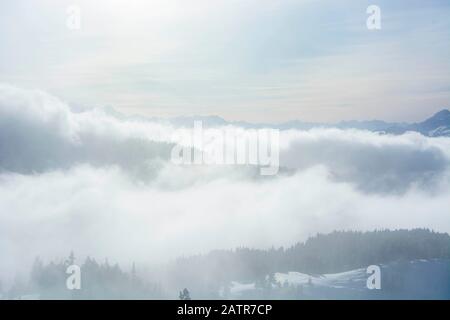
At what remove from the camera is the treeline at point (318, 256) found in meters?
9.20

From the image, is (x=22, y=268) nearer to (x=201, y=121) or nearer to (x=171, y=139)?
(x=171, y=139)

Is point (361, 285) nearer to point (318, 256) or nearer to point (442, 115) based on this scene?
point (318, 256)

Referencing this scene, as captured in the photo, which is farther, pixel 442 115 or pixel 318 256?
pixel 318 256

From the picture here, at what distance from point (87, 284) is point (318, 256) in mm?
4961

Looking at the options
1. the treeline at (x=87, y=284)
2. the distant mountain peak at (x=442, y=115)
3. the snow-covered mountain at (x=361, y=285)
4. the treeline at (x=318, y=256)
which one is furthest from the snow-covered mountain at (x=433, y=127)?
the treeline at (x=87, y=284)

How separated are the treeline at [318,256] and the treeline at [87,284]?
2.81 feet

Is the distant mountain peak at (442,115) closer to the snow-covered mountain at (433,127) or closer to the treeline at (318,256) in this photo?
the snow-covered mountain at (433,127)

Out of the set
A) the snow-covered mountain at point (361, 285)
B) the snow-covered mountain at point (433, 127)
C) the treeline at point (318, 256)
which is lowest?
the snow-covered mountain at point (361, 285)

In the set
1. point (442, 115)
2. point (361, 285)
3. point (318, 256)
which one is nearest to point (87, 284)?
point (361, 285)

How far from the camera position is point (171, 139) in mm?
8938

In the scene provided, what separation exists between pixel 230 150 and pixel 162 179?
1597 millimetres

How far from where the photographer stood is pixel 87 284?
26.6 ft

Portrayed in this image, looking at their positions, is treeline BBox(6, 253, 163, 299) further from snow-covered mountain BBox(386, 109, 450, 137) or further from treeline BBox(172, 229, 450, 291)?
snow-covered mountain BBox(386, 109, 450, 137)

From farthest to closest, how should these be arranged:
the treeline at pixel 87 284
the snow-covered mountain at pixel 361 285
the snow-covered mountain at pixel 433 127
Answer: the snow-covered mountain at pixel 433 127
the snow-covered mountain at pixel 361 285
the treeline at pixel 87 284
